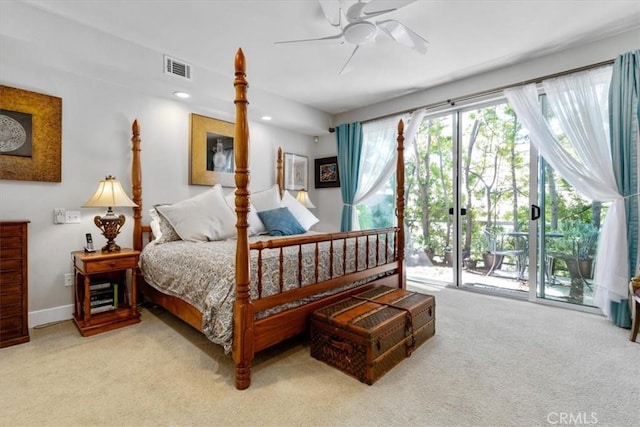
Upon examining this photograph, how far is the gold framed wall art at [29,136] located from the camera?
232 cm

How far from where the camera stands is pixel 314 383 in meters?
1.70

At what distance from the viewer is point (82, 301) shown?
8.44 feet

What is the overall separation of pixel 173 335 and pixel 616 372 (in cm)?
301

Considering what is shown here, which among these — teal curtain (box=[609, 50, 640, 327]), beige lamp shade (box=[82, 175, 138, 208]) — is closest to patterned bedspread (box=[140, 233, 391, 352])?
beige lamp shade (box=[82, 175, 138, 208])

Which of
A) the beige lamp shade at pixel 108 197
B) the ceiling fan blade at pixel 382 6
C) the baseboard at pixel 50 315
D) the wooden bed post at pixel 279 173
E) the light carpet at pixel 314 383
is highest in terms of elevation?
the ceiling fan blade at pixel 382 6

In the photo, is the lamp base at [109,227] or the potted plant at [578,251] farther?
the potted plant at [578,251]

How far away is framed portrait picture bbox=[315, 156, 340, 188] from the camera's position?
4.75 meters

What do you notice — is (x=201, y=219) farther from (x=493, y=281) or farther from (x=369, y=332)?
(x=493, y=281)

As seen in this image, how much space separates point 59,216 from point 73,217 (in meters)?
0.10

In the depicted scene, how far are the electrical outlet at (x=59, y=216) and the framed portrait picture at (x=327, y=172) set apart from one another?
3280 mm

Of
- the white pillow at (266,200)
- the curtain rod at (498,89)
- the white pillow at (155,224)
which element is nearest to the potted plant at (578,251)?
the curtain rod at (498,89)

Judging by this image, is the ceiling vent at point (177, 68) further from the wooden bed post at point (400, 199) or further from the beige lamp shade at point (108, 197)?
the wooden bed post at point (400, 199)

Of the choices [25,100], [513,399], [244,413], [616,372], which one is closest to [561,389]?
[513,399]

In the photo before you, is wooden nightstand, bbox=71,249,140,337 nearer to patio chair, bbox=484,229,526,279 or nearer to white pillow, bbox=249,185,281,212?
white pillow, bbox=249,185,281,212
